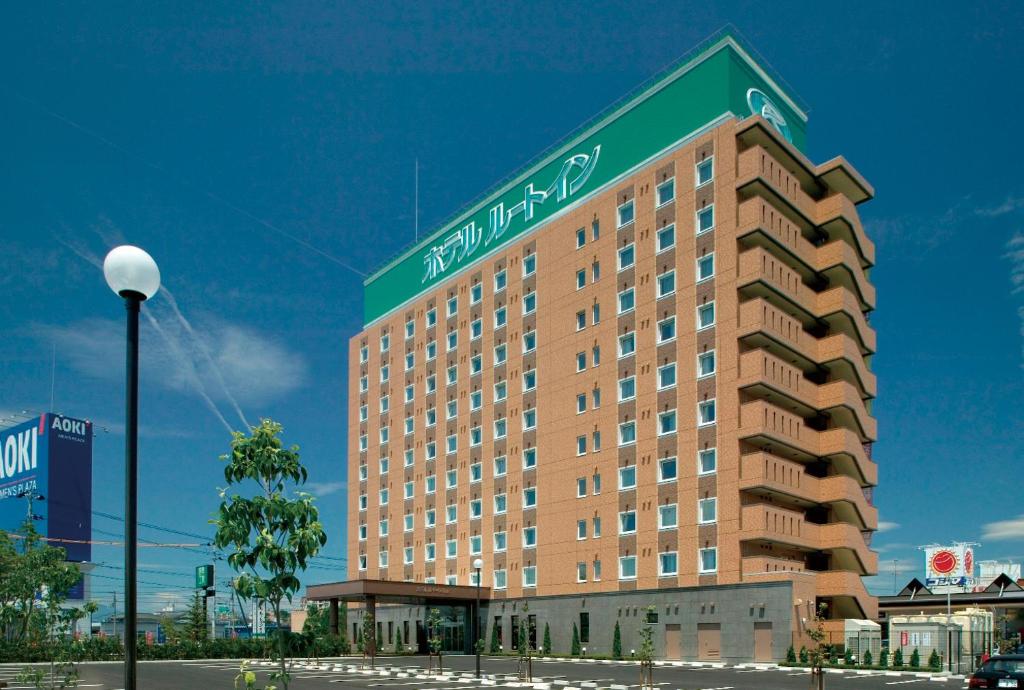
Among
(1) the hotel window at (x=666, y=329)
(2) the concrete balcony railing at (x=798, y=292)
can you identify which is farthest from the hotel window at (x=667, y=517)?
(2) the concrete balcony railing at (x=798, y=292)

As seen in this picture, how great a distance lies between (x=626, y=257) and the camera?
65.6 metres

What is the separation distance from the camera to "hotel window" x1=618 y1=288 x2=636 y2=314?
64625 mm

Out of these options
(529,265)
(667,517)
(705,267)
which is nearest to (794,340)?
(705,267)

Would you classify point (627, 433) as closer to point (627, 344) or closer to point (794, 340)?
point (627, 344)

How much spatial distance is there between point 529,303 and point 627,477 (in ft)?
56.1

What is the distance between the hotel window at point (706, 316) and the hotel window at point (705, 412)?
457 centimetres

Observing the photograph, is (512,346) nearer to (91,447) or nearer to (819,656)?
(819,656)

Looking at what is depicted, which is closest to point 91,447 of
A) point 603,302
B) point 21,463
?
point 21,463

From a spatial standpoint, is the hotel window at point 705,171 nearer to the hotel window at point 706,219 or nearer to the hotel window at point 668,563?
the hotel window at point 706,219

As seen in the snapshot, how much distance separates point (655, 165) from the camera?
64.1 m

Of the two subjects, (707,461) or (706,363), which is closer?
(707,461)

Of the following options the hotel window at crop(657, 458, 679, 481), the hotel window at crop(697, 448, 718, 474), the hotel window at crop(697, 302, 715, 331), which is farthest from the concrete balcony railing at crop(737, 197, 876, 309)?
the hotel window at crop(657, 458, 679, 481)

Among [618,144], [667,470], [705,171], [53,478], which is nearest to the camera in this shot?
[667,470]

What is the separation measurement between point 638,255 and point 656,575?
67.8 feet
